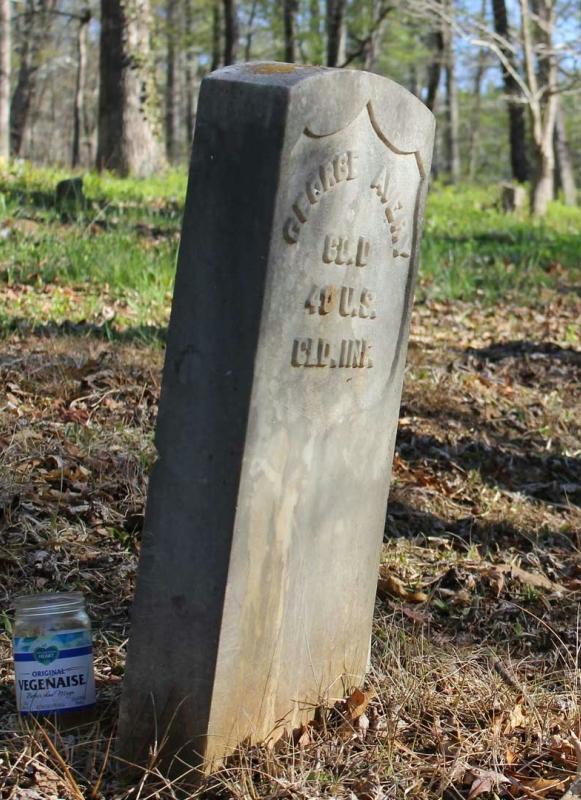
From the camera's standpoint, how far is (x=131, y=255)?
7598 millimetres

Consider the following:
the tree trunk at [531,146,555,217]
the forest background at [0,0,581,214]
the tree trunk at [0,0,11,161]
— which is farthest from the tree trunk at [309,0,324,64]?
the tree trunk at [531,146,555,217]

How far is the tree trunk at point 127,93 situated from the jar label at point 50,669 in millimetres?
11007

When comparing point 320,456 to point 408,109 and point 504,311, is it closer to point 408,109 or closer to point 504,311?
point 408,109

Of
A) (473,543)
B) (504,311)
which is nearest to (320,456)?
(473,543)

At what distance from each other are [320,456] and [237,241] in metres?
0.66

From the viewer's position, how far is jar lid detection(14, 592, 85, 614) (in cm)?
275

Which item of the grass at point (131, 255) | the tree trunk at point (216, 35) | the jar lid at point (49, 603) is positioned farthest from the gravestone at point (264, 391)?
the tree trunk at point (216, 35)

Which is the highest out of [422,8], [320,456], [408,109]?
[422,8]

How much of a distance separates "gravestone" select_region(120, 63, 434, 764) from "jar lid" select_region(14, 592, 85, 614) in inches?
12.6

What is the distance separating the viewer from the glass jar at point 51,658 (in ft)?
8.90

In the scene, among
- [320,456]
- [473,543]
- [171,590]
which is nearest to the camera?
[171,590]

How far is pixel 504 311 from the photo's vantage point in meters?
8.52

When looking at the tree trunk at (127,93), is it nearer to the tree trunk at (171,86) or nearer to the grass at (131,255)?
the grass at (131,255)

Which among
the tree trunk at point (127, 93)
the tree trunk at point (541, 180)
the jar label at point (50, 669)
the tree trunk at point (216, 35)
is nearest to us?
the jar label at point (50, 669)
